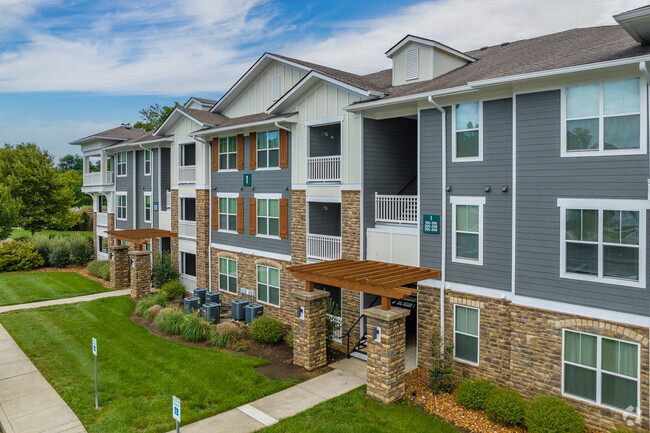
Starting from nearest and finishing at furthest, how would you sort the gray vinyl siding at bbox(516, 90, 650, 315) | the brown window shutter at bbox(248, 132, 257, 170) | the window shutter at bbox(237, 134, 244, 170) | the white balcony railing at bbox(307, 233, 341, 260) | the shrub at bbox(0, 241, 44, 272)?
the gray vinyl siding at bbox(516, 90, 650, 315), the white balcony railing at bbox(307, 233, 341, 260), the brown window shutter at bbox(248, 132, 257, 170), the window shutter at bbox(237, 134, 244, 170), the shrub at bbox(0, 241, 44, 272)

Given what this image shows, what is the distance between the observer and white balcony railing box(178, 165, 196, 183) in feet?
77.9

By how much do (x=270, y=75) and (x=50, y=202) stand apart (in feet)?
90.1

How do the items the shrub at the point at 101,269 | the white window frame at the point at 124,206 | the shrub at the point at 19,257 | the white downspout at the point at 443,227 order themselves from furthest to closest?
the shrub at the point at 19,257 → the white window frame at the point at 124,206 → the shrub at the point at 101,269 → the white downspout at the point at 443,227

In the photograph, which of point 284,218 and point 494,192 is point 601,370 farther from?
point 284,218

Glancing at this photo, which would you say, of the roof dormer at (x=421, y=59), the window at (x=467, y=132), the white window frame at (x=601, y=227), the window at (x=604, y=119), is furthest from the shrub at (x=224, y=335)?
the window at (x=604, y=119)

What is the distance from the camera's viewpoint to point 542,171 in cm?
1084

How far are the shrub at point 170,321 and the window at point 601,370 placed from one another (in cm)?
1312

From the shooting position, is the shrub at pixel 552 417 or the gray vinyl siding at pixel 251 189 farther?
the gray vinyl siding at pixel 251 189

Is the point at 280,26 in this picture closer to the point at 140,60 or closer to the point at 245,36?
the point at 245,36

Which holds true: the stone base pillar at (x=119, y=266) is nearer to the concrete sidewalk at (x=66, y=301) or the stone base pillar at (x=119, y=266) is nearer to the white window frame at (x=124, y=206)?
the concrete sidewalk at (x=66, y=301)

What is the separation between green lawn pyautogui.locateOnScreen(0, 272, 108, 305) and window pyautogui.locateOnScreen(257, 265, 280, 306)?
11.0m

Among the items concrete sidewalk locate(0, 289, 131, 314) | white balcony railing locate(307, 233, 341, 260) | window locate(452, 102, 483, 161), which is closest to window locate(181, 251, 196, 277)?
concrete sidewalk locate(0, 289, 131, 314)

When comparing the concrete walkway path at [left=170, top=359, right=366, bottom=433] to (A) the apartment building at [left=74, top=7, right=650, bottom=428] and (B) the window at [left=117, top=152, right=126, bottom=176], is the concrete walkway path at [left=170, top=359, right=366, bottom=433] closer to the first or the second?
(A) the apartment building at [left=74, top=7, right=650, bottom=428]

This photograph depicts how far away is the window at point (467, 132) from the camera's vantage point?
12219 mm
